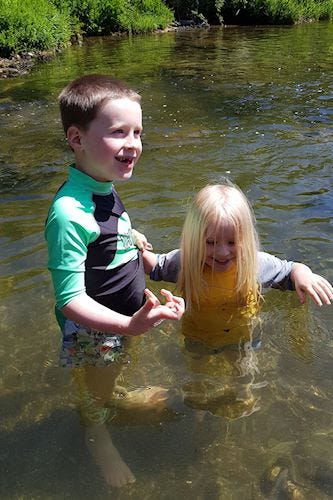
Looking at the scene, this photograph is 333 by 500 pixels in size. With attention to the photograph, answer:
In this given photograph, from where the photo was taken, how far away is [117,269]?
2.91 m

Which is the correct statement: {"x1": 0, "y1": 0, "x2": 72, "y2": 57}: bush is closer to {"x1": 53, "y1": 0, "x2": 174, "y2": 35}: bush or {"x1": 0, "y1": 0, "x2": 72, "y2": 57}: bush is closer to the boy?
{"x1": 53, "y1": 0, "x2": 174, "y2": 35}: bush

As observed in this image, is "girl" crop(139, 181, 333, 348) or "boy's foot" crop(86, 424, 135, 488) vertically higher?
"girl" crop(139, 181, 333, 348)

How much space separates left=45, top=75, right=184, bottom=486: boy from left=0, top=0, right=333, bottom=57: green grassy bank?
19.2 metres

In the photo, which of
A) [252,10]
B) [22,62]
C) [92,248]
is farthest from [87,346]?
[252,10]

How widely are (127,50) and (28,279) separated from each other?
66.6 feet

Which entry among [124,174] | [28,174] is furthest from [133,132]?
[28,174]

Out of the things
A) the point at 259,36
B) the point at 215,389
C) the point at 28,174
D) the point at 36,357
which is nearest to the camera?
the point at 215,389

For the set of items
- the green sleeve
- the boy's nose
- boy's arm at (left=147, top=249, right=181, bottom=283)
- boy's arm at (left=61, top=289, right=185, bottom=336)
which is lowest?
boy's arm at (left=147, top=249, right=181, bottom=283)

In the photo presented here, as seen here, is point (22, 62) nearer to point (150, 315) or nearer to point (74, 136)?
point (74, 136)

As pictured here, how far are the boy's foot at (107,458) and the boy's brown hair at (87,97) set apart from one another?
183 centimetres

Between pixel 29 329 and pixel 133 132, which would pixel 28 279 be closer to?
pixel 29 329

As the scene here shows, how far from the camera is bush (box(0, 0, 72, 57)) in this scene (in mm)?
20172

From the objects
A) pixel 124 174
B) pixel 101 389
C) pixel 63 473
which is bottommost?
pixel 63 473

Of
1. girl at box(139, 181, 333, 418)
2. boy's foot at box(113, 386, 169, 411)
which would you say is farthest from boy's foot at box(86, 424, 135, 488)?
girl at box(139, 181, 333, 418)
